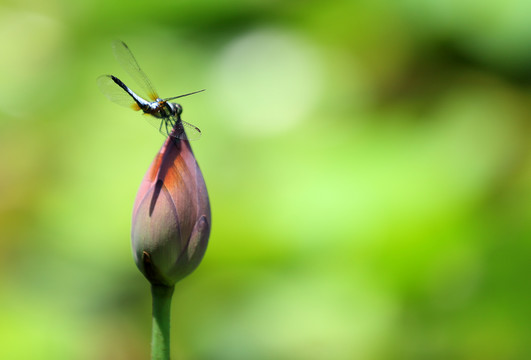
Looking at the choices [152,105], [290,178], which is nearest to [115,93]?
[152,105]

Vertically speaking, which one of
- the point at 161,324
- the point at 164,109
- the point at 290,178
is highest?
the point at 290,178

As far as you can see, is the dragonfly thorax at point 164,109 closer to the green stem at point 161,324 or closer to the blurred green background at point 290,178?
the green stem at point 161,324

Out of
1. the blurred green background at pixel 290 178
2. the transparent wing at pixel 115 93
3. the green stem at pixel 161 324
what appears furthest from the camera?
the blurred green background at pixel 290 178

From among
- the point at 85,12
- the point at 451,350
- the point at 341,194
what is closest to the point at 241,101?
the point at 341,194

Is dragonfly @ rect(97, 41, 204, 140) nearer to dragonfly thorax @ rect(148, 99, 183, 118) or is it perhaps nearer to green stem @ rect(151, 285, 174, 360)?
dragonfly thorax @ rect(148, 99, 183, 118)

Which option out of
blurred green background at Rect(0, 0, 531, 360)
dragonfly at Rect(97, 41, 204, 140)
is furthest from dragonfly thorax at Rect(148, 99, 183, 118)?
blurred green background at Rect(0, 0, 531, 360)

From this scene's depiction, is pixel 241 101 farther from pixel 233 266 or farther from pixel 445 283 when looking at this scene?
pixel 445 283

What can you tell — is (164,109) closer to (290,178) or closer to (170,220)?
(170,220)

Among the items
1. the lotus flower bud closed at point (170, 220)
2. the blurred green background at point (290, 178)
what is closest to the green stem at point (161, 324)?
the lotus flower bud closed at point (170, 220)
